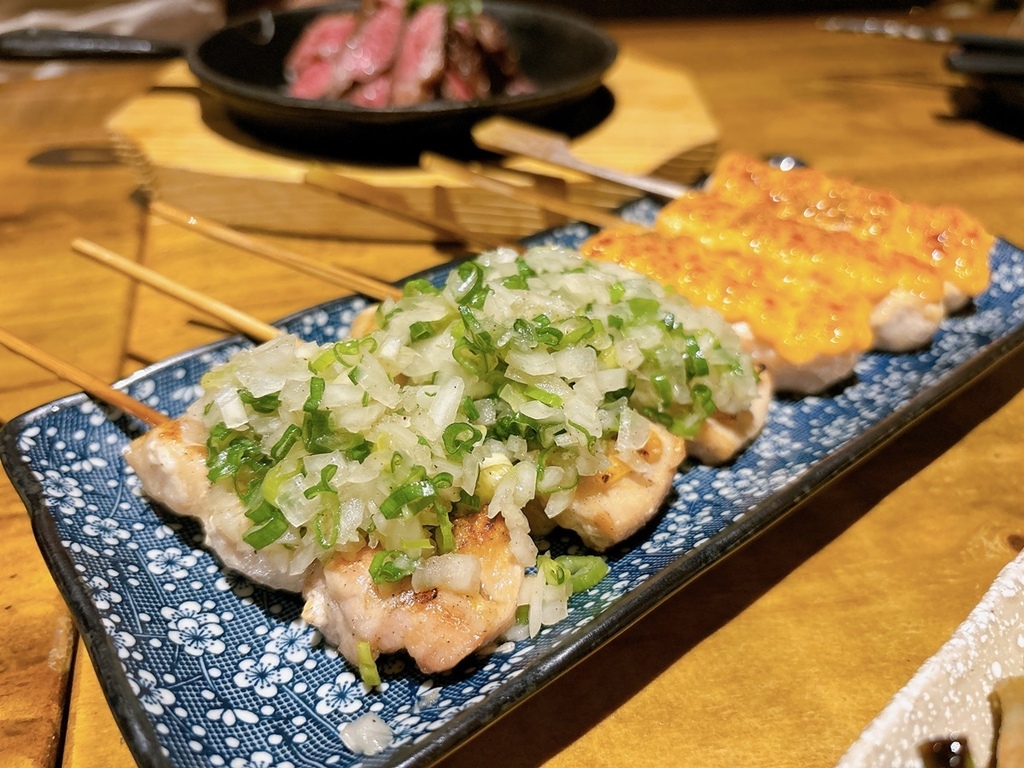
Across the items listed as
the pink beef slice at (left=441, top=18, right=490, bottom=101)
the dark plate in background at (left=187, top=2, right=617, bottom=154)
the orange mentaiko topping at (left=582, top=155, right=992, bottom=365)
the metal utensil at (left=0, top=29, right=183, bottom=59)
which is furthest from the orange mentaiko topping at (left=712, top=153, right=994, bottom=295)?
the metal utensil at (left=0, top=29, right=183, bottom=59)

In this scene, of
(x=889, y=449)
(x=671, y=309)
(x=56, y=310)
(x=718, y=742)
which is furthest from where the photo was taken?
(x=56, y=310)

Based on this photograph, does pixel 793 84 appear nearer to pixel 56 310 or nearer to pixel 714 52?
pixel 714 52

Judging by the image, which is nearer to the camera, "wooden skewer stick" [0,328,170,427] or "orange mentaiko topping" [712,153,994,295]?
"wooden skewer stick" [0,328,170,427]

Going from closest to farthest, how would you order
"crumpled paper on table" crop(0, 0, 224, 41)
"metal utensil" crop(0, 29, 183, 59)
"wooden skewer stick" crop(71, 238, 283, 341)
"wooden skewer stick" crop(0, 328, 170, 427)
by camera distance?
"wooden skewer stick" crop(0, 328, 170, 427), "wooden skewer stick" crop(71, 238, 283, 341), "metal utensil" crop(0, 29, 183, 59), "crumpled paper on table" crop(0, 0, 224, 41)

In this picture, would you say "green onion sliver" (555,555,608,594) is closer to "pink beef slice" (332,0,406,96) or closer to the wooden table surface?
the wooden table surface

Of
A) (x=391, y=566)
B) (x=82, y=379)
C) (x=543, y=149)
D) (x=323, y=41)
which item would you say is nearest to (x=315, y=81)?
(x=323, y=41)

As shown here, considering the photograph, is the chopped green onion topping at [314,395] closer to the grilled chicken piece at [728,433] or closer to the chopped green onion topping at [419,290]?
the chopped green onion topping at [419,290]

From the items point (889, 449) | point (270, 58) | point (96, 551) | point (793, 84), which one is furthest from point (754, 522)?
point (793, 84)

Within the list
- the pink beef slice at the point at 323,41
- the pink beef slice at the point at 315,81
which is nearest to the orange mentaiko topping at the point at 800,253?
the pink beef slice at the point at 315,81
